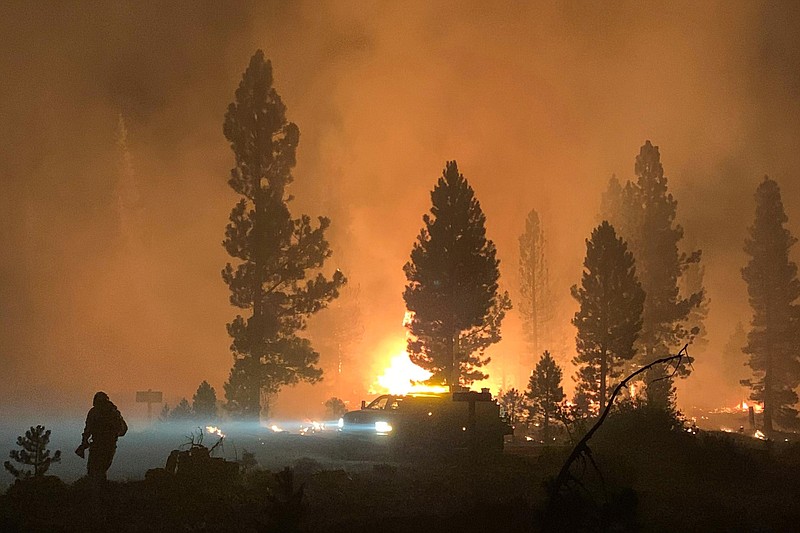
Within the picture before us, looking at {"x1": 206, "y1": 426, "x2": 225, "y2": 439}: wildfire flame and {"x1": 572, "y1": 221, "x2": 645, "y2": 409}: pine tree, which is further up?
{"x1": 572, "y1": 221, "x2": 645, "y2": 409}: pine tree

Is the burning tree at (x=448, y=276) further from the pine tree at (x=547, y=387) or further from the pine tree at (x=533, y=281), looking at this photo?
the pine tree at (x=533, y=281)

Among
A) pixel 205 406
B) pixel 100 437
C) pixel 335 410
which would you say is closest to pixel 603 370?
pixel 335 410

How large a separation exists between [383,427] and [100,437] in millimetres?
11563

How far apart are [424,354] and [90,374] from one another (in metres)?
33.1

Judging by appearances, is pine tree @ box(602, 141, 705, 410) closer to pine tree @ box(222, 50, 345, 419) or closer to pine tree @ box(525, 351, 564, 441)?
pine tree @ box(525, 351, 564, 441)

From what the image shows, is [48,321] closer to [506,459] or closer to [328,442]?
[328,442]

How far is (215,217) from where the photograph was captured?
216 ft

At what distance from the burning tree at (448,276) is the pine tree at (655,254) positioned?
14501 millimetres

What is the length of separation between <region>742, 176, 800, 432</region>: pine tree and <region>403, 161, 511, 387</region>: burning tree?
85.8 ft

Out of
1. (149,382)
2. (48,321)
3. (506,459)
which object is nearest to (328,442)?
(506,459)

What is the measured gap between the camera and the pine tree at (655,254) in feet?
146

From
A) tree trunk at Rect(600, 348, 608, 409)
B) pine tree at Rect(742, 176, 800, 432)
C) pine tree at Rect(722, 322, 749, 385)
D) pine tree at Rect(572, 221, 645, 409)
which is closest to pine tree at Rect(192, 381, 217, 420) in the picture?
pine tree at Rect(572, 221, 645, 409)

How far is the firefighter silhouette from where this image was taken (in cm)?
1167

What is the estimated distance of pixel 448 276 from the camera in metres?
34.8
